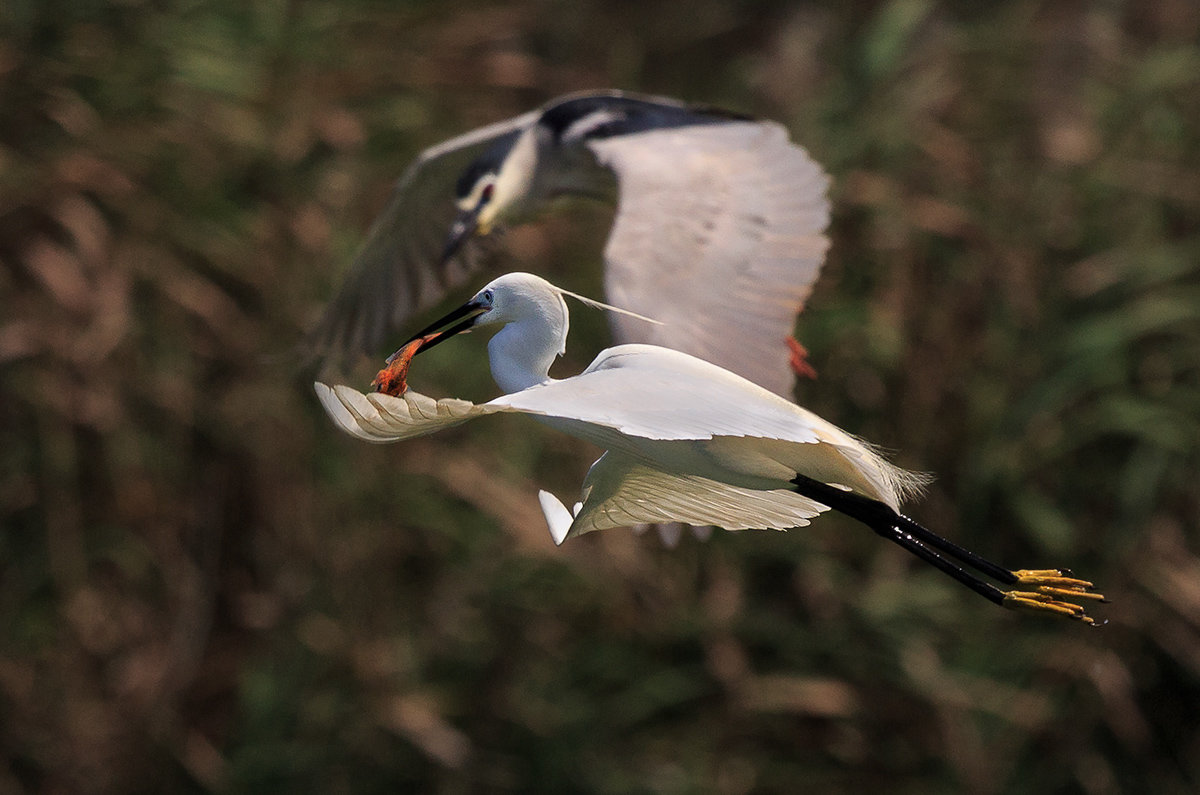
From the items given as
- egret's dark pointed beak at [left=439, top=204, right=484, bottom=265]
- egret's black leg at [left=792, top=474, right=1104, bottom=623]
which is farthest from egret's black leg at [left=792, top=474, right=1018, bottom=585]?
egret's dark pointed beak at [left=439, top=204, right=484, bottom=265]

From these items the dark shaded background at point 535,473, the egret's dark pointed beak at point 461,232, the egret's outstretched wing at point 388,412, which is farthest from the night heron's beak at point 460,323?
the dark shaded background at point 535,473

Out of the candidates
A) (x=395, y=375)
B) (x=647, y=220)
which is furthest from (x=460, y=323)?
(x=647, y=220)

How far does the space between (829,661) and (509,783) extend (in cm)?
87

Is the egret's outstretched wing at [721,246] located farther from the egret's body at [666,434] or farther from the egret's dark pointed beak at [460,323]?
the egret's dark pointed beak at [460,323]

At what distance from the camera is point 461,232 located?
3500 millimetres

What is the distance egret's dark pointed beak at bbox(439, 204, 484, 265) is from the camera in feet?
11.4

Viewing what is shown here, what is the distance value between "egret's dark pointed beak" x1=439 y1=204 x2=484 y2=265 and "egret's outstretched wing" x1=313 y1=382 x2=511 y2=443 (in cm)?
208

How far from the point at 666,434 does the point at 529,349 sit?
0.87 ft

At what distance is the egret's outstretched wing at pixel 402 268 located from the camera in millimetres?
3566

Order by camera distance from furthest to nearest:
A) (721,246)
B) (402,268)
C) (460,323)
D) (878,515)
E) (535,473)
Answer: (535,473)
(402,268)
(721,246)
(878,515)
(460,323)

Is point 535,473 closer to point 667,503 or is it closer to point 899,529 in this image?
point 899,529

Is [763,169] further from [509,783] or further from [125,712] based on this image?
[125,712]

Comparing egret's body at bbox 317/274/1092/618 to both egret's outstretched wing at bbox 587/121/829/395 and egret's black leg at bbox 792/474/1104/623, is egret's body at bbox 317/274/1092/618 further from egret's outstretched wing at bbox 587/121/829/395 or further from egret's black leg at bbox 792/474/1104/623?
egret's outstretched wing at bbox 587/121/829/395

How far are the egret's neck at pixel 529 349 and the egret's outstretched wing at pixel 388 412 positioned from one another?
0.21m
